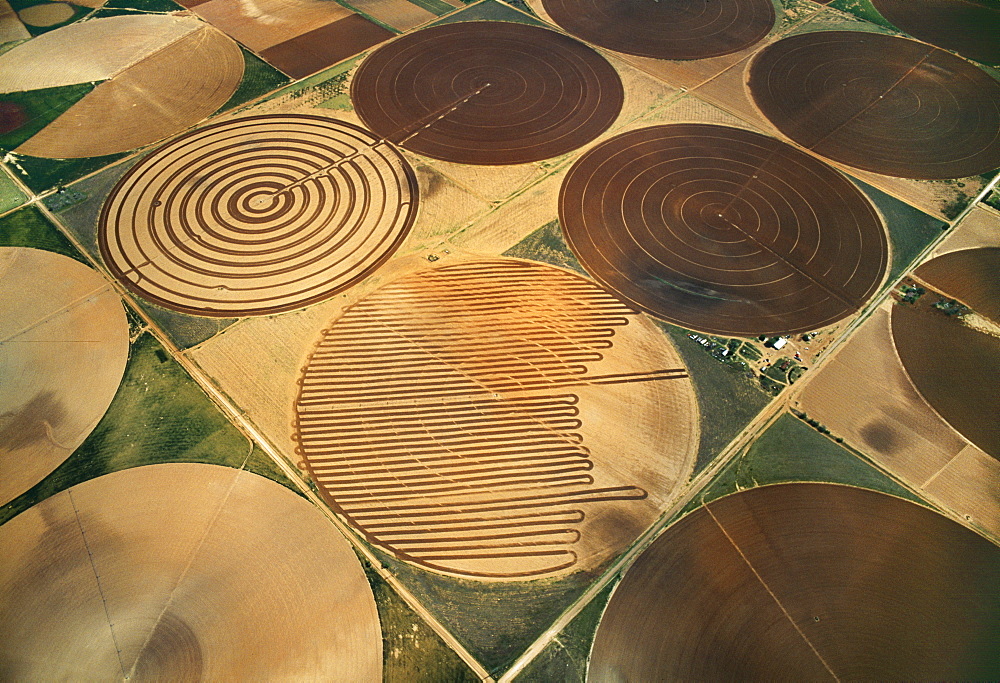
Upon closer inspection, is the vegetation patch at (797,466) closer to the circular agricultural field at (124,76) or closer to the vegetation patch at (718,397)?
the vegetation patch at (718,397)

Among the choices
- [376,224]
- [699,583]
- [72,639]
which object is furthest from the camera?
[376,224]

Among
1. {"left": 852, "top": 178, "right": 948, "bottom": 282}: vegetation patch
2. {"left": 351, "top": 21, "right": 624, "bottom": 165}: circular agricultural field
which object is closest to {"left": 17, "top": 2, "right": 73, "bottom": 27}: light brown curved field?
{"left": 351, "top": 21, "right": 624, "bottom": 165}: circular agricultural field

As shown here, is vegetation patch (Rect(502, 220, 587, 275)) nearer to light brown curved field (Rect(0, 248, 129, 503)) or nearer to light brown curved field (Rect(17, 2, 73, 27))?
light brown curved field (Rect(0, 248, 129, 503))

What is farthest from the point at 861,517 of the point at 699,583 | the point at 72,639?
the point at 72,639

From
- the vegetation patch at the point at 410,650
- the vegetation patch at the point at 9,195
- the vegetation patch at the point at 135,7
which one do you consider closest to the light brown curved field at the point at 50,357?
the vegetation patch at the point at 9,195

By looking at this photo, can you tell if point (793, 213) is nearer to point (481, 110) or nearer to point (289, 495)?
point (481, 110)

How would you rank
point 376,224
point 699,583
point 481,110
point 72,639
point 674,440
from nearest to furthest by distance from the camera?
point 72,639
point 699,583
point 674,440
point 376,224
point 481,110
